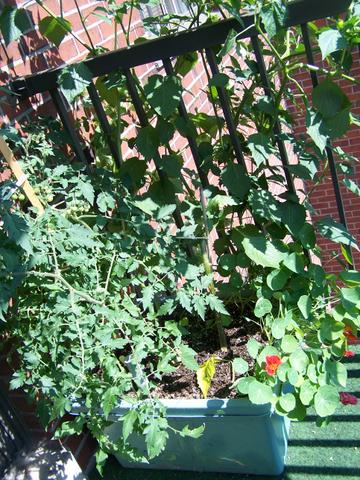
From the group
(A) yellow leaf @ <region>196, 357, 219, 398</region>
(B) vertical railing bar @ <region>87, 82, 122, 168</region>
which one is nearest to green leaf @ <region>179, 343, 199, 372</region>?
(A) yellow leaf @ <region>196, 357, 219, 398</region>

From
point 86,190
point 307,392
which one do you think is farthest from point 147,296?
point 307,392

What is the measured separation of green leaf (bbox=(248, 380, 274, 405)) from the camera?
1.69m

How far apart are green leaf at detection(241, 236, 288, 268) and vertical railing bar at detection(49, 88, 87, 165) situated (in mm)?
737

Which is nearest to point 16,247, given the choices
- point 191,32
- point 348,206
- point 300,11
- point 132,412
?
point 132,412

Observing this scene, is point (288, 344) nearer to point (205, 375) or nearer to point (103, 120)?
point (205, 375)

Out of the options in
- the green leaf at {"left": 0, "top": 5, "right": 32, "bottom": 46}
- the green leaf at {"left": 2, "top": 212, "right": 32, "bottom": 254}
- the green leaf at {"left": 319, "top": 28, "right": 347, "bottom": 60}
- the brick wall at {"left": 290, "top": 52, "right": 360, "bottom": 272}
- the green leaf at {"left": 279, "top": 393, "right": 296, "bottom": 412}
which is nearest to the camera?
the green leaf at {"left": 2, "top": 212, "right": 32, "bottom": 254}

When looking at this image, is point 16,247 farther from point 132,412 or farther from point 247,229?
point 247,229

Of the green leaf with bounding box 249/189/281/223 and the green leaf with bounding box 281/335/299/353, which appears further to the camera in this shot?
the green leaf with bounding box 249/189/281/223

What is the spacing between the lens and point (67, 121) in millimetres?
1987

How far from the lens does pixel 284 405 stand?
1.71 meters

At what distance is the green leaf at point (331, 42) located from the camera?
149 cm

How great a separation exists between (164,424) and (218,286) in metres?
0.71

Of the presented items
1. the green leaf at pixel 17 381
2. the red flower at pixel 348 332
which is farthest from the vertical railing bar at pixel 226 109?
the green leaf at pixel 17 381

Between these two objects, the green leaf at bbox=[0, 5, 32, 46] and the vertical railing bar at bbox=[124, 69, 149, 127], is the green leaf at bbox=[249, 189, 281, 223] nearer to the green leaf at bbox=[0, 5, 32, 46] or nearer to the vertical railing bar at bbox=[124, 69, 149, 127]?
the vertical railing bar at bbox=[124, 69, 149, 127]
